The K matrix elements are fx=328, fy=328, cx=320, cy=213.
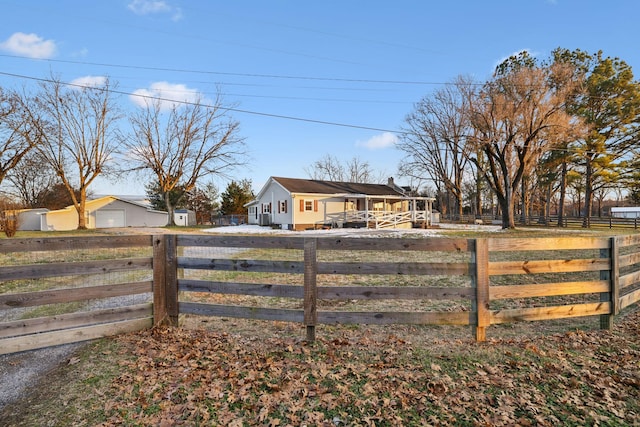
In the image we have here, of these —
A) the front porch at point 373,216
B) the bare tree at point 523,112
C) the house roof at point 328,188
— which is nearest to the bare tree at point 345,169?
the house roof at point 328,188

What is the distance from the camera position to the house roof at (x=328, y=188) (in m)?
28.8

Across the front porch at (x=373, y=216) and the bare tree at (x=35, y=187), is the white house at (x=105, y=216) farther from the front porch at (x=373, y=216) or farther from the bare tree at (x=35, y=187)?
the front porch at (x=373, y=216)

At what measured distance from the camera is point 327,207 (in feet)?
96.1

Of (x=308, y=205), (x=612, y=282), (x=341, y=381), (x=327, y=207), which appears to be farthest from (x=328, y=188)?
(x=341, y=381)

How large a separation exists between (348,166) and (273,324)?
4914cm

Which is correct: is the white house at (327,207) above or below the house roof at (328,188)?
below

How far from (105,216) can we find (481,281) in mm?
40755

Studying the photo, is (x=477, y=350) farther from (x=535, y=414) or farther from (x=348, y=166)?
(x=348, y=166)

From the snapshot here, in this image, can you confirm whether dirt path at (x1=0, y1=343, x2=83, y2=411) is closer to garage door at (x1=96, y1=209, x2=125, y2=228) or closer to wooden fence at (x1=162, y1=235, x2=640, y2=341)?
wooden fence at (x1=162, y1=235, x2=640, y2=341)

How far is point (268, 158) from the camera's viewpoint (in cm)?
3294

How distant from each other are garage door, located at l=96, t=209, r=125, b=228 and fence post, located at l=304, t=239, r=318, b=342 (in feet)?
129

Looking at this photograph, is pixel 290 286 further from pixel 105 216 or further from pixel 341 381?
pixel 105 216

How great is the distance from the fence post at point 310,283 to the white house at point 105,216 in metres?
38.1

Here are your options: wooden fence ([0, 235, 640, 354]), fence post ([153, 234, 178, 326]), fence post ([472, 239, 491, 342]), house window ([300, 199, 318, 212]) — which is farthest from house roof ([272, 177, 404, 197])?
fence post ([472, 239, 491, 342])
